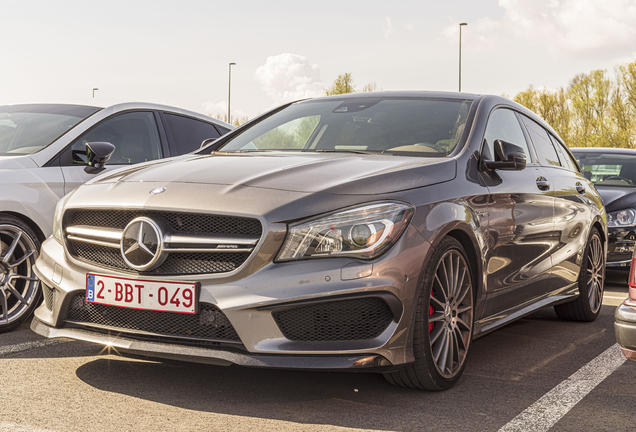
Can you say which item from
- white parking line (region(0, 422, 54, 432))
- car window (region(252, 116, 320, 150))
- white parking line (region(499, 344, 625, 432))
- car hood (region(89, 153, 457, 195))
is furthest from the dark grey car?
white parking line (region(0, 422, 54, 432))

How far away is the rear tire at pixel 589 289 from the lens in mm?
6000

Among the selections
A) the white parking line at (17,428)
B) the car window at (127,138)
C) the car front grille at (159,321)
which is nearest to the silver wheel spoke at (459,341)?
the car front grille at (159,321)

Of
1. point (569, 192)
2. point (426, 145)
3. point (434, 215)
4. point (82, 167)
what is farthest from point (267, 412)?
point (569, 192)

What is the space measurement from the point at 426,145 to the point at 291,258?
4.86 ft

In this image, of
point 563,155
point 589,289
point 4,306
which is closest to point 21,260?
point 4,306

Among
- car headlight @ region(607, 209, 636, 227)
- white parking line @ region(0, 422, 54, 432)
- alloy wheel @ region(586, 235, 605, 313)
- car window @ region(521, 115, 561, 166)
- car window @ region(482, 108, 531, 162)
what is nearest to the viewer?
white parking line @ region(0, 422, 54, 432)

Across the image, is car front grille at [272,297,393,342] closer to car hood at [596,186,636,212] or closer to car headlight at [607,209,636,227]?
car headlight at [607,209,636,227]

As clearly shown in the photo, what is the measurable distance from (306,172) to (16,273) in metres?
2.53

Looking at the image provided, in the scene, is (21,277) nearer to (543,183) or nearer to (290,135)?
(290,135)

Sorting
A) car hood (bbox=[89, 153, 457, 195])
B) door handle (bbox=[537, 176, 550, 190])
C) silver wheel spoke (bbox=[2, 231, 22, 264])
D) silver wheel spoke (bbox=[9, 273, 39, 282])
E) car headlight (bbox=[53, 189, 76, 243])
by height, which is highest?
car hood (bbox=[89, 153, 457, 195])

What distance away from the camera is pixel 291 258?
325 cm

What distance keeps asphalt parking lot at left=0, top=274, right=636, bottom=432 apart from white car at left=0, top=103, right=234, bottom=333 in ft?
1.89

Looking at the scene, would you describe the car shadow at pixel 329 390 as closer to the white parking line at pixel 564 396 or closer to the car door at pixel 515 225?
the white parking line at pixel 564 396

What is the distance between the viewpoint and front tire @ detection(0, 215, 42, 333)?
5.00m
